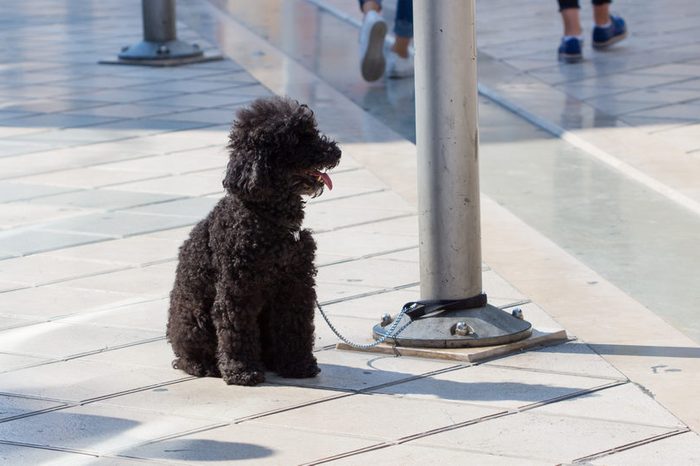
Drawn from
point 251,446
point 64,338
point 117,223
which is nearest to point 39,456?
point 251,446

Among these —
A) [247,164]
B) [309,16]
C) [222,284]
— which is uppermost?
[247,164]

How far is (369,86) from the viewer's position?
1038 cm

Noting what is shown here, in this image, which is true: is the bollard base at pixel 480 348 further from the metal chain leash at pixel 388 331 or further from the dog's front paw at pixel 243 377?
the dog's front paw at pixel 243 377

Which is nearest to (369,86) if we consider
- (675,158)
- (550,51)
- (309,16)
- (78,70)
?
(550,51)

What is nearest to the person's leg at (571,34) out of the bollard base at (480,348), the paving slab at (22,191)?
the paving slab at (22,191)

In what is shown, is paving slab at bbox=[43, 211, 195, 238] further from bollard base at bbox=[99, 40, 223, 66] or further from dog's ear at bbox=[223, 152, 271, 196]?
bollard base at bbox=[99, 40, 223, 66]

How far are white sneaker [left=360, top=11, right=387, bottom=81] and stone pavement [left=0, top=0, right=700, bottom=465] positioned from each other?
0.66m

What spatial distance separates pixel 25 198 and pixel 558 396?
3819 mm

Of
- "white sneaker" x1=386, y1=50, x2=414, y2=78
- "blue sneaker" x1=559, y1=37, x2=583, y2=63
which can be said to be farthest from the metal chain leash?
"blue sneaker" x1=559, y1=37, x2=583, y2=63

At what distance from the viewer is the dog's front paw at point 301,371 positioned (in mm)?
4480

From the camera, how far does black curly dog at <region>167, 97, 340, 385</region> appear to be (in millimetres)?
4215

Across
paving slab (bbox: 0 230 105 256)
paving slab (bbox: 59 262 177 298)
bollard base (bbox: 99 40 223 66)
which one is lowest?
bollard base (bbox: 99 40 223 66)

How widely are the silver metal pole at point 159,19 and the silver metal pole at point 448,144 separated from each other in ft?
23.9

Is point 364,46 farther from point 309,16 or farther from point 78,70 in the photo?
point 309,16
